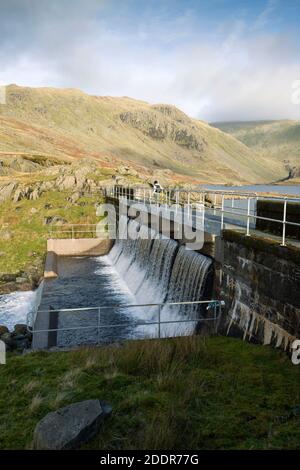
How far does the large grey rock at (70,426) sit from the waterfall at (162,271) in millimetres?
9397

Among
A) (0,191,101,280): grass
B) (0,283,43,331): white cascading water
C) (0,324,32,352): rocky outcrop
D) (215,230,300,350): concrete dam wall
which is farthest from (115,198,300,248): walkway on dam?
(0,283,43,331): white cascading water

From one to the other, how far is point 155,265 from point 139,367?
13305 mm

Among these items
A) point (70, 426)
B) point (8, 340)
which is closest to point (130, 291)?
point (8, 340)

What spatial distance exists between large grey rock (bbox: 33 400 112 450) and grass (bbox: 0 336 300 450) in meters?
0.21

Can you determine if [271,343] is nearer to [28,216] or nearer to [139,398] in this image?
[139,398]

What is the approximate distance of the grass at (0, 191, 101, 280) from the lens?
32719 mm

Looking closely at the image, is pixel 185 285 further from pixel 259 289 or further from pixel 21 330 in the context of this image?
pixel 21 330

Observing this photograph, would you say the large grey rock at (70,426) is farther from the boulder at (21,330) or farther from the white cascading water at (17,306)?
the white cascading water at (17,306)

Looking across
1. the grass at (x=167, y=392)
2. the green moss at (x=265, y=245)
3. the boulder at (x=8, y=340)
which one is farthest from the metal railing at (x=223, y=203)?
the boulder at (x=8, y=340)

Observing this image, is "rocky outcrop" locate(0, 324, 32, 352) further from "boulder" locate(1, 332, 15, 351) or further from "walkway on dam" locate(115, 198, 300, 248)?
"walkway on dam" locate(115, 198, 300, 248)

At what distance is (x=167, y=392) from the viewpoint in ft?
26.1

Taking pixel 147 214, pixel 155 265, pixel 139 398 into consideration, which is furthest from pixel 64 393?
pixel 147 214

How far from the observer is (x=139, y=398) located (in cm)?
758

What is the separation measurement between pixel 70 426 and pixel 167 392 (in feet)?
7.74
